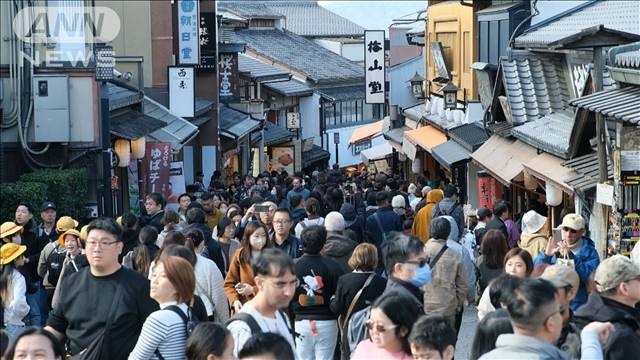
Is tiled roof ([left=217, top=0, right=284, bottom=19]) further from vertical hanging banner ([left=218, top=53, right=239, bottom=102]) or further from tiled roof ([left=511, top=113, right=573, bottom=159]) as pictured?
tiled roof ([left=511, top=113, right=573, bottom=159])

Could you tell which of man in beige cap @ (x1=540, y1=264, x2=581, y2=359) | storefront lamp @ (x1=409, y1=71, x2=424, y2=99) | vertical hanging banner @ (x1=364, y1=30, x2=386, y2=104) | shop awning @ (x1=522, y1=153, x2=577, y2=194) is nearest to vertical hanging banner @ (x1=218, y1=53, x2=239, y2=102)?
vertical hanging banner @ (x1=364, y1=30, x2=386, y2=104)

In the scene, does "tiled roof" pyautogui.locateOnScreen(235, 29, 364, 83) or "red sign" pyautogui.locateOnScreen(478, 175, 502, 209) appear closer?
"red sign" pyautogui.locateOnScreen(478, 175, 502, 209)

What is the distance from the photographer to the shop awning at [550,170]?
1605 centimetres

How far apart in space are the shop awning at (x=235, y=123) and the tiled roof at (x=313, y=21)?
36109 millimetres

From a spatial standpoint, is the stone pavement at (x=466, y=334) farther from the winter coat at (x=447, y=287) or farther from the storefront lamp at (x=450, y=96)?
the storefront lamp at (x=450, y=96)

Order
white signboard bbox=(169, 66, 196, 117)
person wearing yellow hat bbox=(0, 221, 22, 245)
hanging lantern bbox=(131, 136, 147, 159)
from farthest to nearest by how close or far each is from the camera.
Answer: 1. white signboard bbox=(169, 66, 196, 117)
2. hanging lantern bbox=(131, 136, 147, 159)
3. person wearing yellow hat bbox=(0, 221, 22, 245)

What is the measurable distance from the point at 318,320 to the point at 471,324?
16.6 feet

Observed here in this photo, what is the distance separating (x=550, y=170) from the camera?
1725 centimetres

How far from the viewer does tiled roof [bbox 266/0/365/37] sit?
80.8 metres

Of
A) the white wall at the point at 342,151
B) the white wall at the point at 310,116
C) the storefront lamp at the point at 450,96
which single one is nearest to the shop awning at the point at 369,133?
the white wall at the point at 310,116

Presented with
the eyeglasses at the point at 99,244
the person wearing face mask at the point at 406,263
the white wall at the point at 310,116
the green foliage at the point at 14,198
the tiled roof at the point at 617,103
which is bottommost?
the white wall at the point at 310,116

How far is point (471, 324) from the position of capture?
49.1 ft

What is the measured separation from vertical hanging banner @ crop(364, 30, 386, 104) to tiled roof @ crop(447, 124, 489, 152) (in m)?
17.1

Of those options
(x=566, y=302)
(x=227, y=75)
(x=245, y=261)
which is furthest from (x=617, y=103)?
(x=227, y=75)
